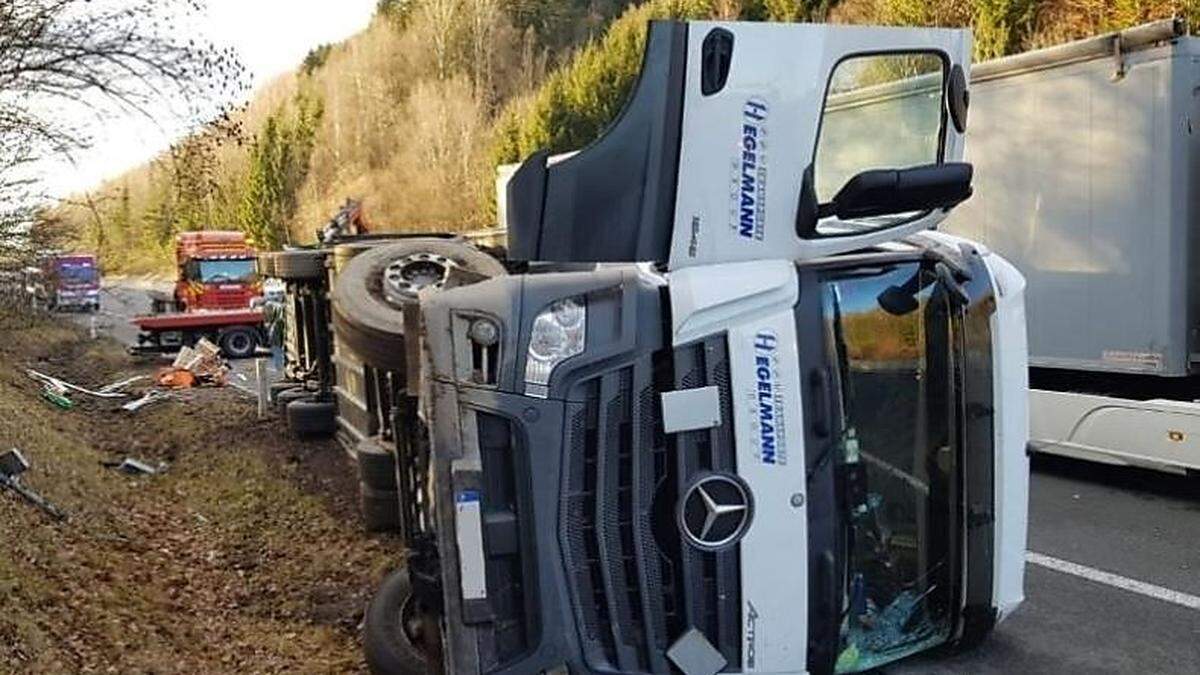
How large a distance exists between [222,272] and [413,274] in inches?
787

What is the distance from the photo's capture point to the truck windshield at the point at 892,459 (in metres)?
2.97

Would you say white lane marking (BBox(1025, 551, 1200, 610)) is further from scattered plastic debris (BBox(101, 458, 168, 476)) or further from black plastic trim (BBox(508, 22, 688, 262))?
scattered plastic debris (BBox(101, 458, 168, 476))

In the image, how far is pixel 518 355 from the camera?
2662mm

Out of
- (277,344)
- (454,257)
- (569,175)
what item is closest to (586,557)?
(569,175)

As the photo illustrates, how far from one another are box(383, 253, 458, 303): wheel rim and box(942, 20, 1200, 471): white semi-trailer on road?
432 cm

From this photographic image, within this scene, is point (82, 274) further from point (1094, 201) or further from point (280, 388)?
point (1094, 201)

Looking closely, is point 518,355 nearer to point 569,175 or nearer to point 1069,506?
point 569,175

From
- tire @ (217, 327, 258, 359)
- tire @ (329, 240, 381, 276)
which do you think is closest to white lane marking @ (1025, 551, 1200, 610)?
tire @ (329, 240, 381, 276)

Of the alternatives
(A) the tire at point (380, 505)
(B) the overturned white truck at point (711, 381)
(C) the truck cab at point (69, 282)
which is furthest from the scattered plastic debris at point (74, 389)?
(B) the overturned white truck at point (711, 381)

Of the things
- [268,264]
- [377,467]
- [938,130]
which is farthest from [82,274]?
[938,130]

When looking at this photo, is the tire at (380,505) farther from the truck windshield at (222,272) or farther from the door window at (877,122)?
the truck windshield at (222,272)

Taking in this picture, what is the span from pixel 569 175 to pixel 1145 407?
17.2 feet

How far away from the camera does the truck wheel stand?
3.86 metres

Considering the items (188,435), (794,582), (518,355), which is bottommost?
(188,435)
